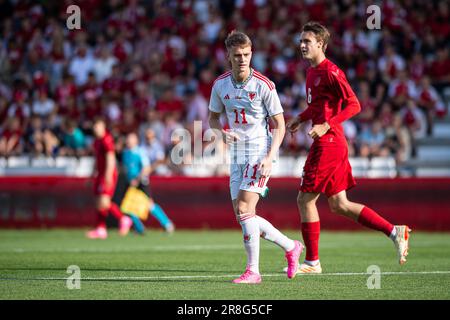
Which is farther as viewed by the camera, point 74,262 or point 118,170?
point 118,170

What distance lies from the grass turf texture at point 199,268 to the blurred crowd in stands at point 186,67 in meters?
5.02

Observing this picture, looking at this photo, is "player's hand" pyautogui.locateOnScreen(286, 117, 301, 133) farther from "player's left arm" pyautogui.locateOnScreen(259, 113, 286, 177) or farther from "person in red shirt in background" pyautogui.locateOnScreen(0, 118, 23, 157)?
"person in red shirt in background" pyautogui.locateOnScreen(0, 118, 23, 157)

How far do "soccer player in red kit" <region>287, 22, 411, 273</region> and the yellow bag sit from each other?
885 cm

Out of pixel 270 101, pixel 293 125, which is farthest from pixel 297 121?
pixel 270 101

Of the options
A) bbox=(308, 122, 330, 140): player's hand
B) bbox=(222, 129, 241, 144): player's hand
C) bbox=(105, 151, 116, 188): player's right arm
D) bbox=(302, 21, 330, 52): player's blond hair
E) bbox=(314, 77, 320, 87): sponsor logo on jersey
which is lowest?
bbox=(105, 151, 116, 188): player's right arm

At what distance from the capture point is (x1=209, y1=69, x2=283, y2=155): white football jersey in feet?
32.4

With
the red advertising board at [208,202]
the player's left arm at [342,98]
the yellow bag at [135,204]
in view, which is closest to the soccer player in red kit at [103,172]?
the yellow bag at [135,204]

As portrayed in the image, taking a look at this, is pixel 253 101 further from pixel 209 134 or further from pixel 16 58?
pixel 16 58

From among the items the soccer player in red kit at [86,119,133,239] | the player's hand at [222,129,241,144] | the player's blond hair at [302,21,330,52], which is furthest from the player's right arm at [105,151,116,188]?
the player's hand at [222,129,241,144]

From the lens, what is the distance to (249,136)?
9.93m

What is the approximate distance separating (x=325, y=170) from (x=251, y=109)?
1.23 m

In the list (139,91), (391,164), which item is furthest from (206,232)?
(139,91)
